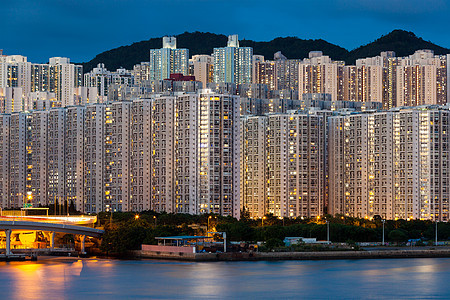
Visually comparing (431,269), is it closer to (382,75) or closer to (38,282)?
(38,282)

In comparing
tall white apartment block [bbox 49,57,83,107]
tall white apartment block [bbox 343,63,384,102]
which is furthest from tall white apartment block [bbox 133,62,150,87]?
tall white apartment block [bbox 343,63,384,102]

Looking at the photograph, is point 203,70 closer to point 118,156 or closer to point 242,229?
point 118,156

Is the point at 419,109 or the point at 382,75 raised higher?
the point at 382,75

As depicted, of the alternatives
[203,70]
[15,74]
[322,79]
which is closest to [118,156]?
[322,79]

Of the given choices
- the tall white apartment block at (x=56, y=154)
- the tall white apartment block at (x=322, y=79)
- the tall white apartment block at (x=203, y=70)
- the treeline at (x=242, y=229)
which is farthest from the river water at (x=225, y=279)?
the tall white apartment block at (x=203, y=70)

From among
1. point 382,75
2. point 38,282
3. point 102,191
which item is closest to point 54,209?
point 102,191

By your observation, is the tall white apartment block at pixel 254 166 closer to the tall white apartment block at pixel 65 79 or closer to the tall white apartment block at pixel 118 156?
the tall white apartment block at pixel 118 156

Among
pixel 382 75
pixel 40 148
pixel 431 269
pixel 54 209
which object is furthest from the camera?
pixel 382 75
